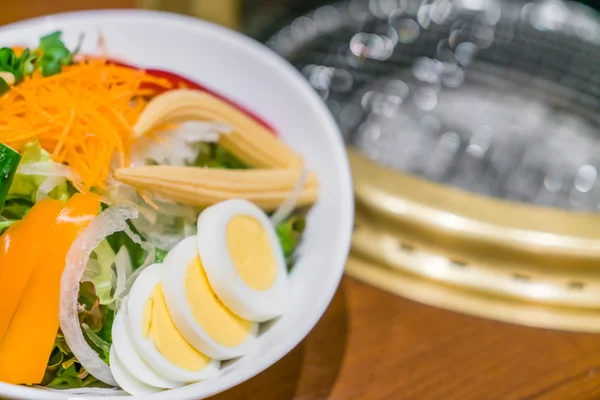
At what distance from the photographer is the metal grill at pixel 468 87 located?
1197mm

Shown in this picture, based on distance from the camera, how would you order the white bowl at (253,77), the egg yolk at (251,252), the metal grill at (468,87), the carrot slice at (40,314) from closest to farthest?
the carrot slice at (40,314) < the egg yolk at (251,252) < the white bowl at (253,77) < the metal grill at (468,87)

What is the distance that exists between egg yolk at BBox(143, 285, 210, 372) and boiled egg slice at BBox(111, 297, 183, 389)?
0.9 inches

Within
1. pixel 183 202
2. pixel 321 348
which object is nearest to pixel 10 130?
pixel 183 202

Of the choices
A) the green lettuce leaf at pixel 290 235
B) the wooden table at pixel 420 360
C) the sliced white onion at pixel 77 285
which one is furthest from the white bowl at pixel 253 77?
the sliced white onion at pixel 77 285

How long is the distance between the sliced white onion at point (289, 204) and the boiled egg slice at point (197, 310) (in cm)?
19

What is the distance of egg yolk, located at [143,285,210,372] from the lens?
0.65 meters

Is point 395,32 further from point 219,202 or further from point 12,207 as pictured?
point 12,207

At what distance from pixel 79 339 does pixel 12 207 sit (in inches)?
8.1

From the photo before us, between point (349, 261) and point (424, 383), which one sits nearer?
point (424, 383)

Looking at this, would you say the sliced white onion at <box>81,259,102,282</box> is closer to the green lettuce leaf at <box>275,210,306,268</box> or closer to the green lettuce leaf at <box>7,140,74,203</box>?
the green lettuce leaf at <box>7,140,74,203</box>

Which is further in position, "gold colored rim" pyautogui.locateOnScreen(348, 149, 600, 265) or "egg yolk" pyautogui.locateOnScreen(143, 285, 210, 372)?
"gold colored rim" pyautogui.locateOnScreen(348, 149, 600, 265)

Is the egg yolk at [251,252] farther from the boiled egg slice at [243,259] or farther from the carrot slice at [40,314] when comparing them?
the carrot slice at [40,314]

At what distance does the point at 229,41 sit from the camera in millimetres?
1020

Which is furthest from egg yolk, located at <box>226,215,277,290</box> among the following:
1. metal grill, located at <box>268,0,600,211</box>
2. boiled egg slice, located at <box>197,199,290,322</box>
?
metal grill, located at <box>268,0,600,211</box>
